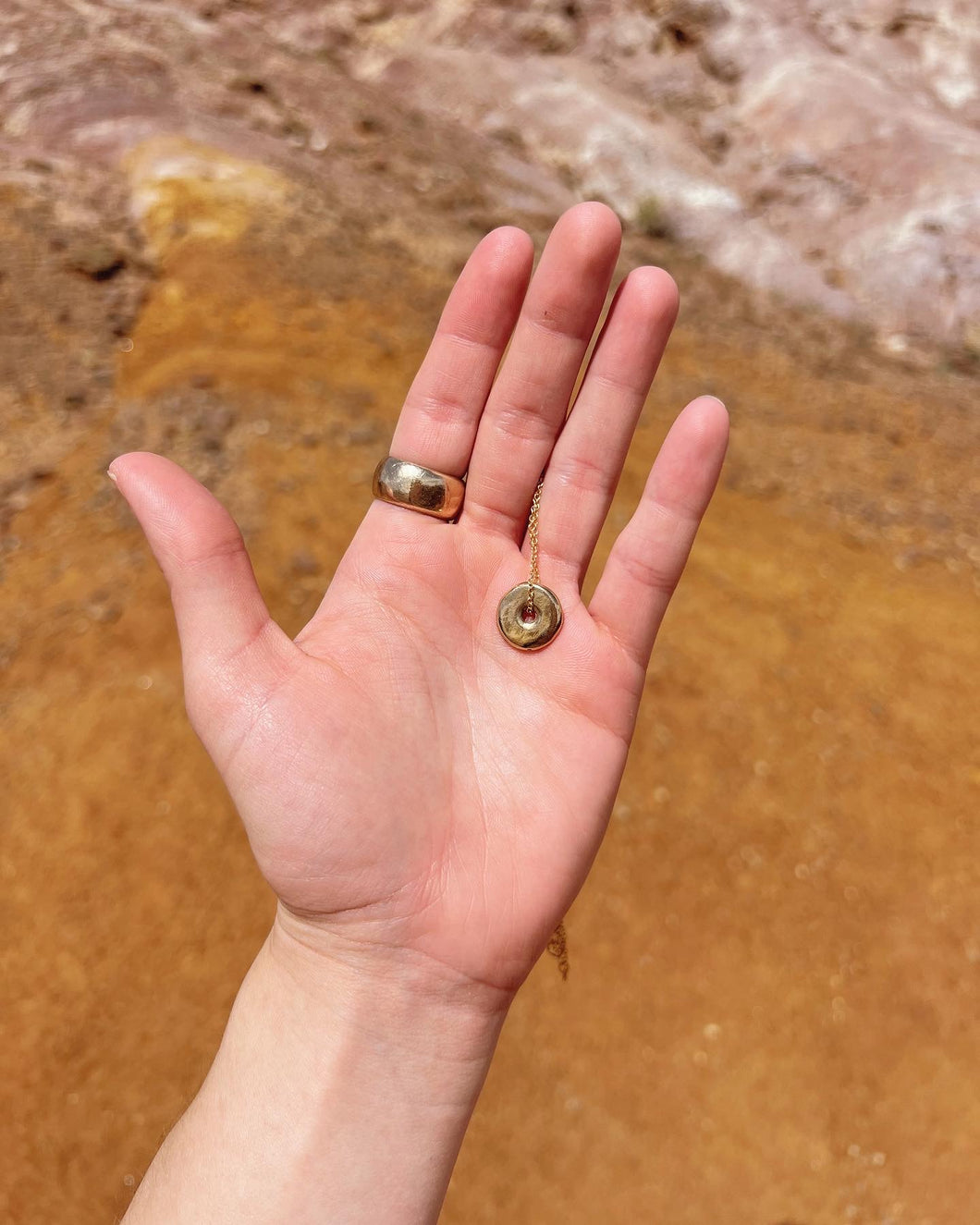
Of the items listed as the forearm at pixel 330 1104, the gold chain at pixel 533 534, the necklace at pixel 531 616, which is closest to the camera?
the forearm at pixel 330 1104

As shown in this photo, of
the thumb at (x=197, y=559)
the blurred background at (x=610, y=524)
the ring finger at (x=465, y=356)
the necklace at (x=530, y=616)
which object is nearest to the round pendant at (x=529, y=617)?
the necklace at (x=530, y=616)

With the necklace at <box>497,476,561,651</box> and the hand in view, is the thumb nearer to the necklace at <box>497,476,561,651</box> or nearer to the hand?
the hand

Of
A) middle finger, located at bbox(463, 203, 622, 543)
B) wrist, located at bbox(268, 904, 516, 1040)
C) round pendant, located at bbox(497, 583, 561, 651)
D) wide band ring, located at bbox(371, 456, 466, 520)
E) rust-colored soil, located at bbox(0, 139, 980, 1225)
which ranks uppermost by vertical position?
middle finger, located at bbox(463, 203, 622, 543)

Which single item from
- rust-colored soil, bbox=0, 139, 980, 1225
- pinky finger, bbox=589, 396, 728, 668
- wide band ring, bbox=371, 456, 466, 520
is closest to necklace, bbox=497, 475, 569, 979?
pinky finger, bbox=589, 396, 728, 668

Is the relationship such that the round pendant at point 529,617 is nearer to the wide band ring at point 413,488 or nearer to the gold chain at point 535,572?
the gold chain at point 535,572

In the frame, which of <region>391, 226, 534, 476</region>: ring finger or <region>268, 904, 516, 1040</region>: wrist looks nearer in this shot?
<region>268, 904, 516, 1040</region>: wrist
